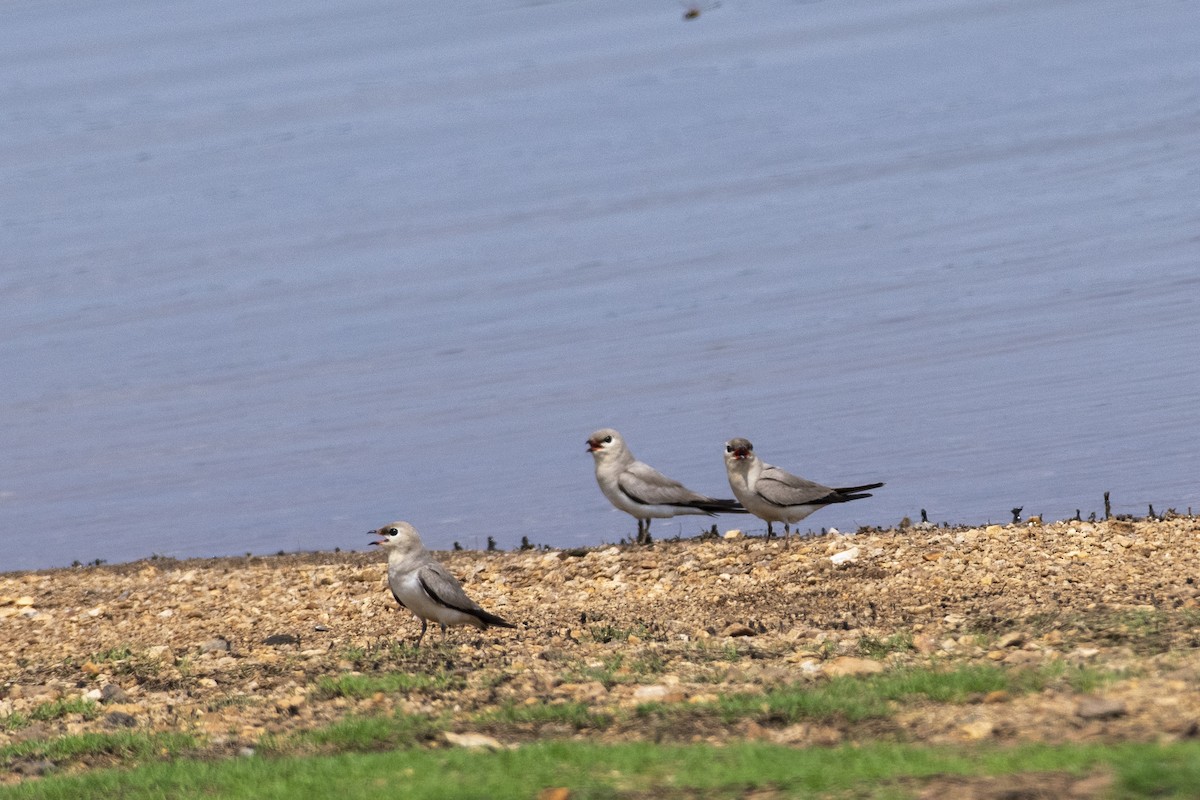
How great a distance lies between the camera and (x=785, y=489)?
16.3m

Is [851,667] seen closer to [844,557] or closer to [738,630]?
[738,630]

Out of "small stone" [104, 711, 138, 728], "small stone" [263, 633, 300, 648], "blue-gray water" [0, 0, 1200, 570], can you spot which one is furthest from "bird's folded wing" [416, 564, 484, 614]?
"blue-gray water" [0, 0, 1200, 570]

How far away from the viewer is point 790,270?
97.2 feet

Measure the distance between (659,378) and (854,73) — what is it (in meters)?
26.2

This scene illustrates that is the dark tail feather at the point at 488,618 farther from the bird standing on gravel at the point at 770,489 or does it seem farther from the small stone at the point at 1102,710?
the small stone at the point at 1102,710

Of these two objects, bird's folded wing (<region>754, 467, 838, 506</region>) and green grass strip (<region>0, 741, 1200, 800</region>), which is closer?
green grass strip (<region>0, 741, 1200, 800</region>)

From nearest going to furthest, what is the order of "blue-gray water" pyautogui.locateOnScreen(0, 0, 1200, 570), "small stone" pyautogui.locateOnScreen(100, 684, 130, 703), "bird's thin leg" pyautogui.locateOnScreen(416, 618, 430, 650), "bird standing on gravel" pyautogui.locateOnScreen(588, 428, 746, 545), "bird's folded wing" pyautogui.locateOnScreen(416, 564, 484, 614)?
"small stone" pyautogui.locateOnScreen(100, 684, 130, 703) → "bird's folded wing" pyautogui.locateOnScreen(416, 564, 484, 614) → "bird's thin leg" pyautogui.locateOnScreen(416, 618, 430, 650) → "bird standing on gravel" pyautogui.locateOnScreen(588, 428, 746, 545) → "blue-gray water" pyautogui.locateOnScreen(0, 0, 1200, 570)

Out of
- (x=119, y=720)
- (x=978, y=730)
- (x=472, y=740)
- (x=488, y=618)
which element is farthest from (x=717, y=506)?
(x=978, y=730)

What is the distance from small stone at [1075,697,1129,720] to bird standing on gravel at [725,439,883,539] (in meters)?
6.81

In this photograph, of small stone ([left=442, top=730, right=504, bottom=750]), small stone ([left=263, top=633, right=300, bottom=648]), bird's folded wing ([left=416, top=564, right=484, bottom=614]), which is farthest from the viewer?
small stone ([left=263, top=633, right=300, bottom=648])

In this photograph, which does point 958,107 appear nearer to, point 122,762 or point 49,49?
point 122,762

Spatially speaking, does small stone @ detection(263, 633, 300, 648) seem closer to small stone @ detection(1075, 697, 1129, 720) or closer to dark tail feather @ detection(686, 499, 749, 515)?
dark tail feather @ detection(686, 499, 749, 515)

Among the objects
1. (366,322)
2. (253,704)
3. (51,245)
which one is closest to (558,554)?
(253,704)

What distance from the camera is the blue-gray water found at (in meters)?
20.9
